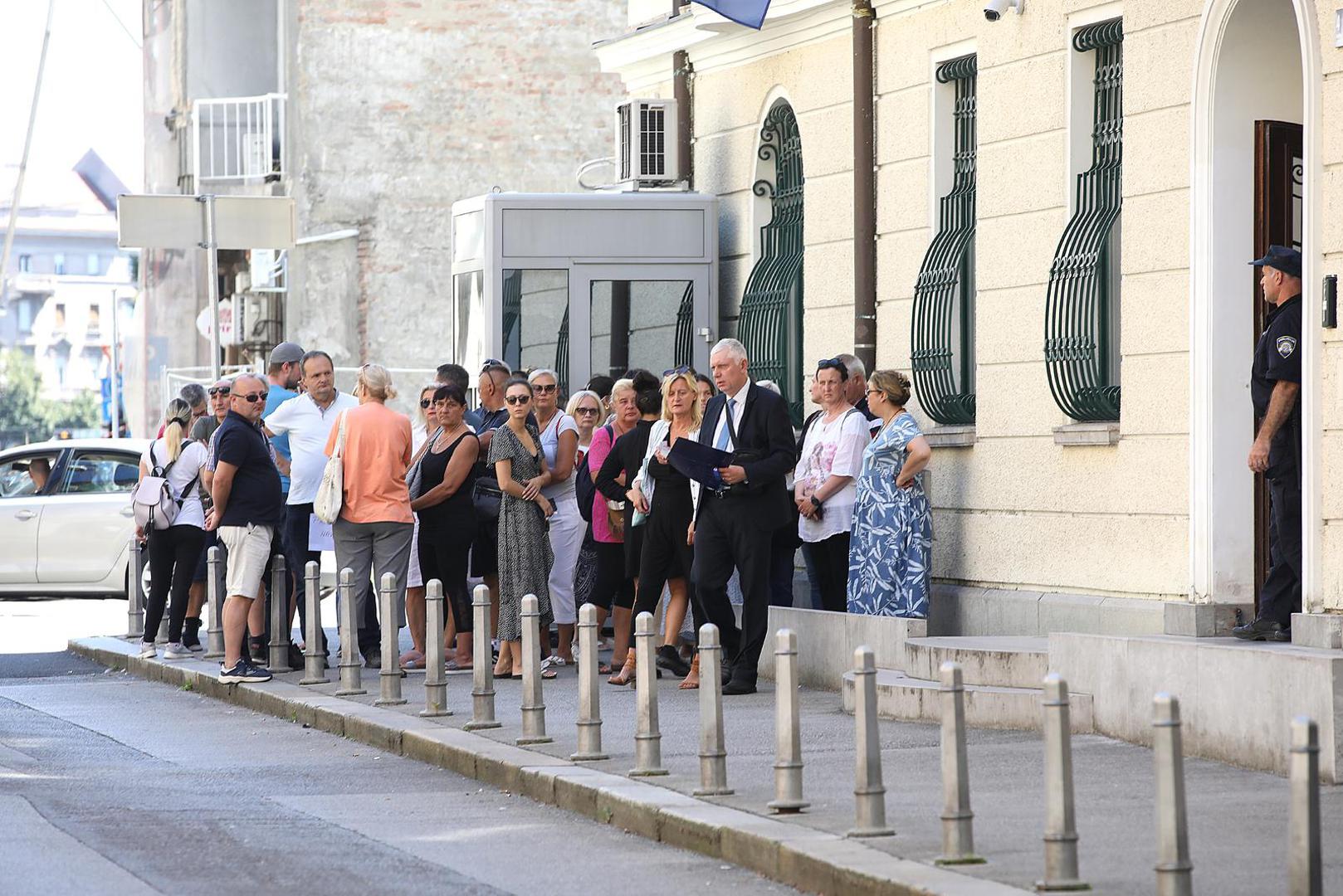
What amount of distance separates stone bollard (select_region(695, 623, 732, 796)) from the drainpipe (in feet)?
22.2

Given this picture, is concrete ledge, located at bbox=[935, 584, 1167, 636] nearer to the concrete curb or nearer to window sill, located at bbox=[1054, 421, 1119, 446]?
window sill, located at bbox=[1054, 421, 1119, 446]

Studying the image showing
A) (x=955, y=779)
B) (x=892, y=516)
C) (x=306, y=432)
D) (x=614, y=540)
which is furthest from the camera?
(x=306, y=432)

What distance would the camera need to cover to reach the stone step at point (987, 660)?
1157cm

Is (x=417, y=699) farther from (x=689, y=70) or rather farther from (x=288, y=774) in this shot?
(x=689, y=70)

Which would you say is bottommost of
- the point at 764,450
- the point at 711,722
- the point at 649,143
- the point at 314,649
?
the point at 314,649

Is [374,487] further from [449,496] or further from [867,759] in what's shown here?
[867,759]

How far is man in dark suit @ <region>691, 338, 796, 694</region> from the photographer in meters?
12.6

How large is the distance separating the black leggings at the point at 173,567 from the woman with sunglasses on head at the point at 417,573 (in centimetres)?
177

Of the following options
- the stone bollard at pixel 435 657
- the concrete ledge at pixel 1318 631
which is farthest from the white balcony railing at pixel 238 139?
the concrete ledge at pixel 1318 631

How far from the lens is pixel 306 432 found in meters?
14.8

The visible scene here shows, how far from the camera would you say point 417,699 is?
1314 centimetres

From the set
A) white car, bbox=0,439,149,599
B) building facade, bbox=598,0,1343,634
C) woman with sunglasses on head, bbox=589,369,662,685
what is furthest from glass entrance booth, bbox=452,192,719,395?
white car, bbox=0,439,149,599

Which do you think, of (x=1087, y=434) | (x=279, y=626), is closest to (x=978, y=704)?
(x=1087, y=434)

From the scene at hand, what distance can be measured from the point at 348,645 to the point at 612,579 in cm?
178
